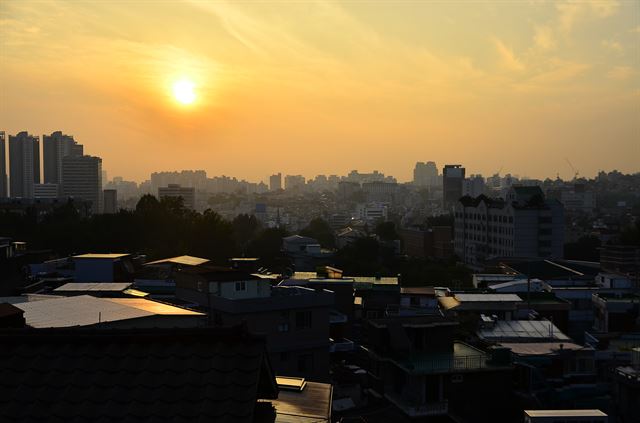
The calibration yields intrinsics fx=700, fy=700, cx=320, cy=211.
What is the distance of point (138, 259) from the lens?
24.8 m

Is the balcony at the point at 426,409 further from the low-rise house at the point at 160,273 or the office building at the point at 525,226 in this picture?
the office building at the point at 525,226

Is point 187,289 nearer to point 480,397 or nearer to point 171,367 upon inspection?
point 480,397

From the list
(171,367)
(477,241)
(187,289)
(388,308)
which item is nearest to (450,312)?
(388,308)

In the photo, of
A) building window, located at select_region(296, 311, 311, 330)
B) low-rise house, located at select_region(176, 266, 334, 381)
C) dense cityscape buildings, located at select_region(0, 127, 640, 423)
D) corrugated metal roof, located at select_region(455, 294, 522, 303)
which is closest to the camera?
dense cityscape buildings, located at select_region(0, 127, 640, 423)

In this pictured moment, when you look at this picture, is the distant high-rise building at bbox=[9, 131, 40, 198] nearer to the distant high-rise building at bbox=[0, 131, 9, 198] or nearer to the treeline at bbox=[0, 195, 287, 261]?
the distant high-rise building at bbox=[0, 131, 9, 198]

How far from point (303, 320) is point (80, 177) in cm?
10692

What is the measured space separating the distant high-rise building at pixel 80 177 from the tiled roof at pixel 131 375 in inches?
4530

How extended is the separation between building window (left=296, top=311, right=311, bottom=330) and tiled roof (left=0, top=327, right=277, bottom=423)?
11.5m

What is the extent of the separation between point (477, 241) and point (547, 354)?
33915 mm

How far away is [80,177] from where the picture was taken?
114m

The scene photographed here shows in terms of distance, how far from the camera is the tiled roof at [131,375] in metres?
3.21

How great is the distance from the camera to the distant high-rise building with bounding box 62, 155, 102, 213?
11400 cm

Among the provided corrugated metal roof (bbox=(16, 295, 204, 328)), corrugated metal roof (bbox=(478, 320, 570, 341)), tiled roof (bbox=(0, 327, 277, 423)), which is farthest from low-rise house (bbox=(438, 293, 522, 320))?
tiled roof (bbox=(0, 327, 277, 423))

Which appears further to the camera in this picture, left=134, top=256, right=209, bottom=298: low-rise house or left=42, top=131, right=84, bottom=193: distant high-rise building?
Answer: left=42, top=131, right=84, bottom=193: distant high-rise building
